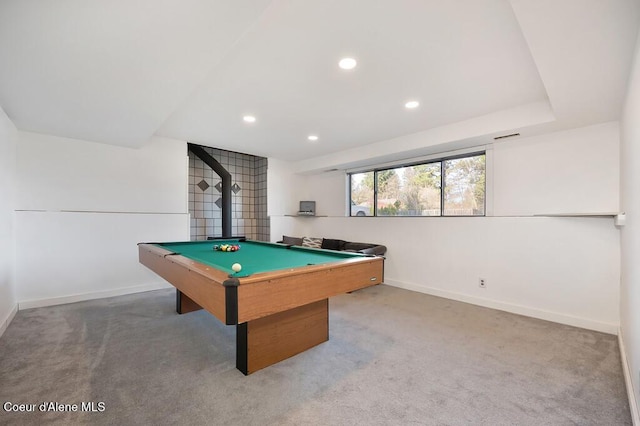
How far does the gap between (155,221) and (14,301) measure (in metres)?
1.73

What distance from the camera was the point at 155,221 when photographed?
4332mm

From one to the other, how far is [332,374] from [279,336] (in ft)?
1.60

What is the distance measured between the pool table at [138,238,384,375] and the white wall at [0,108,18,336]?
4.66 feet

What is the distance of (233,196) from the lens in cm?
627

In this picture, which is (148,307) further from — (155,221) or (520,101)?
(520,101)

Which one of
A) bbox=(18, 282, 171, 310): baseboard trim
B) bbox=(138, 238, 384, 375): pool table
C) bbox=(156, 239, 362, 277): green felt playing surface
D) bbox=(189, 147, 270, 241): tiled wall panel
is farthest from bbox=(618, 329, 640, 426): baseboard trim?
bbox=(189, 147, 270, 241): tiled wall panel

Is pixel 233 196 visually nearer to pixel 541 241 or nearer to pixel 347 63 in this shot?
pixel 347 63

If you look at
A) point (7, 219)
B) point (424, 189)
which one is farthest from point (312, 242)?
point (7, 219)

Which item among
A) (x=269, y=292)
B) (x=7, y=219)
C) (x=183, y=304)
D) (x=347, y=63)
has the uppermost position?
(x=347, y=63)

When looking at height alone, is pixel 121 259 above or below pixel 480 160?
below

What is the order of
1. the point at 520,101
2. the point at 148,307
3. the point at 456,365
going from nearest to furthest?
1. the point at 456,365
2. the point at 520,101
3. the point at 148,307

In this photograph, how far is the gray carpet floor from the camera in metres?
1.59

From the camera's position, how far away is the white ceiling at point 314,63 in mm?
1504

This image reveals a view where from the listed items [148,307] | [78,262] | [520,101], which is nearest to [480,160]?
[520,101]
